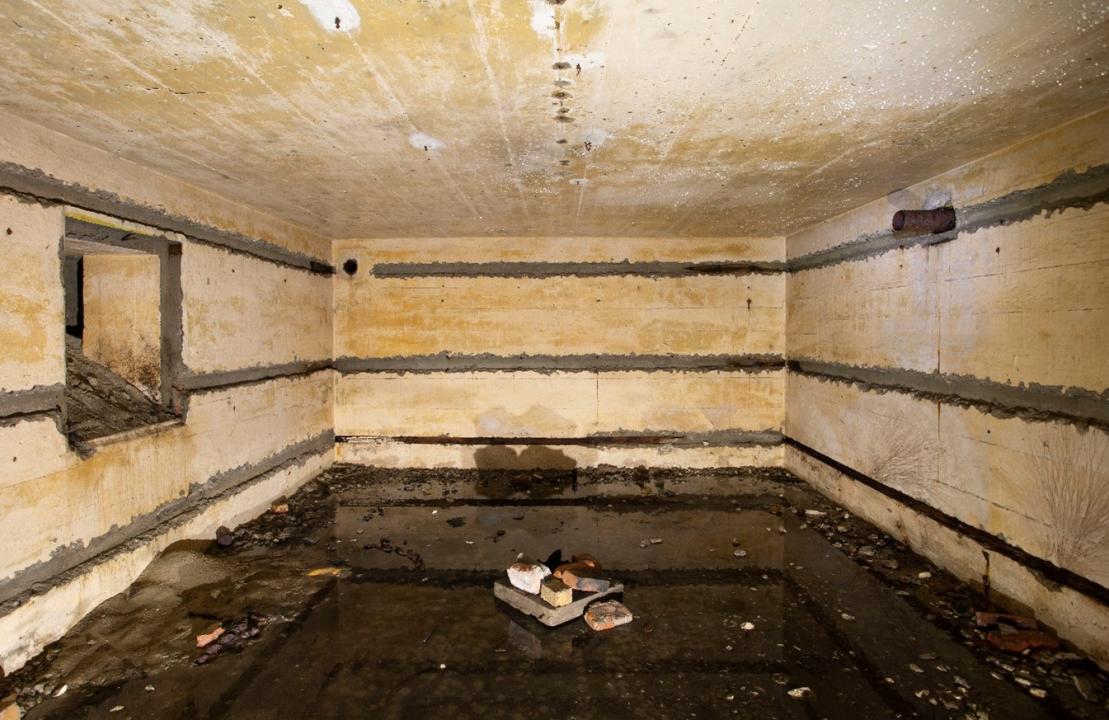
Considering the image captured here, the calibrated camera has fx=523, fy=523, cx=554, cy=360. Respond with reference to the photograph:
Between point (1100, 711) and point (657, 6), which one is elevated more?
point (657, 6)

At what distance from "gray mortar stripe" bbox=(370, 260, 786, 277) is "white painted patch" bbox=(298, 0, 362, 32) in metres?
4.47

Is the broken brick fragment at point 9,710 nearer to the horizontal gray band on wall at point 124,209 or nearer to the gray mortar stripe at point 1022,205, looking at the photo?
the horizontal gray band on wall at point 124,209

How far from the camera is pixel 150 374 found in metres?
4.07

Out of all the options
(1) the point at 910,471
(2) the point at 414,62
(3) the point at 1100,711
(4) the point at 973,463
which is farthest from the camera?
(1) the point at 910,471

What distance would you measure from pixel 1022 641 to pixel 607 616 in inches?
88.8

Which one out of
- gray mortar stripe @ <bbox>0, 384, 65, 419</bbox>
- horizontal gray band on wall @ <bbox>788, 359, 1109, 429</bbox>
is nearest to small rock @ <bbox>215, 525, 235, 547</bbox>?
gray mortar stripe @ <bbox>0, 384, 65, 419</bbox>

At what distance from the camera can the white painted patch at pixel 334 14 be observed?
5.96 ft

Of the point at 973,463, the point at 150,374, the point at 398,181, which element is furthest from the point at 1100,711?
the point at 150,374

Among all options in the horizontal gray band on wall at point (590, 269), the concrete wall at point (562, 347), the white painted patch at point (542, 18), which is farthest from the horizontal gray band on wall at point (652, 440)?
the white painted patch at point (542, 18)

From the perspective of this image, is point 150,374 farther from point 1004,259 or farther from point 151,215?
point 1004,259

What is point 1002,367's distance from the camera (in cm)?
337

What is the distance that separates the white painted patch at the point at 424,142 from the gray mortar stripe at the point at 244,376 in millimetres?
2656

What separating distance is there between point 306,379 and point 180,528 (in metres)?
2.23

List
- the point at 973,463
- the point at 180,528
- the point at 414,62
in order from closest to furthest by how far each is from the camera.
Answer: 1. the point at 414,62
2. the point at 973,463
3. the point at 180,528
